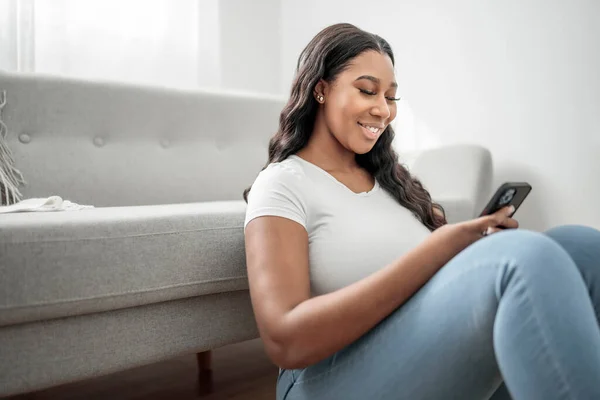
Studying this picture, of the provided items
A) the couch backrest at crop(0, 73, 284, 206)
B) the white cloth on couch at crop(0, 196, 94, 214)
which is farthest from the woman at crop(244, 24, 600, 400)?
the couch backrest at crop(0, 73, 284, 206)

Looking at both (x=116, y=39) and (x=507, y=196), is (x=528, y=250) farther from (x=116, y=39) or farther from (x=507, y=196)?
(x=116, y=39)

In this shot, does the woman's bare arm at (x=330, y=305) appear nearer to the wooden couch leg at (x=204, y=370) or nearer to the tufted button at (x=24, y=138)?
the wooden couch leg at (x=204, y=370)

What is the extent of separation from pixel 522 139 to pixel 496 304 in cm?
153

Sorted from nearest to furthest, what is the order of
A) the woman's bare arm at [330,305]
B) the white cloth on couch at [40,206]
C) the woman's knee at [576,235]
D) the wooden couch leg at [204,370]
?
the woman's bare arm at [330,305] → the woman's knee at [576,235] → the white cloth on couch at [40,206] → the wooden couch leg at [204,370]

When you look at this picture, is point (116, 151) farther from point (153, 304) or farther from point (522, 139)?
point (522, 139)

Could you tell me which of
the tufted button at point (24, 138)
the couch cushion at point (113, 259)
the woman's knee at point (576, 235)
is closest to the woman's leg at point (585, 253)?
the woman's knee at point (576, 235)

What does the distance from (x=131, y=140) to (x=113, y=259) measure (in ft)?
2.90

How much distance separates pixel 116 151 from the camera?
1718 mm

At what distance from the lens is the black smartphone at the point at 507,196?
2.46 feet

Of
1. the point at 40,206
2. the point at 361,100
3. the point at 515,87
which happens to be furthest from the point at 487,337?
the point at 515,87

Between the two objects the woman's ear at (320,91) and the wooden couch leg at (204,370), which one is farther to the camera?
the wooden couch leg at (204,370)

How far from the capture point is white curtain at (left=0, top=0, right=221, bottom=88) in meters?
2.14

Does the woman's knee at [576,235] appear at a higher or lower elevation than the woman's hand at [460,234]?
lower

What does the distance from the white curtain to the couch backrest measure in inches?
6.1
